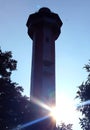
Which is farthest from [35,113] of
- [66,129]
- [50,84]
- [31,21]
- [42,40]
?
[66,129]

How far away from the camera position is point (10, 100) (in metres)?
30.6

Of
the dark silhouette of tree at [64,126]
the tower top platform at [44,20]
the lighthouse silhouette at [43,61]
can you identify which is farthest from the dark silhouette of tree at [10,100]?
the dark silhouette of tree at [64,126]

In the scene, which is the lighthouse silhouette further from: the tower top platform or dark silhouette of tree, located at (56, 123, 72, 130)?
dark silhouette of tree, located at (56, 123, 72, 130)

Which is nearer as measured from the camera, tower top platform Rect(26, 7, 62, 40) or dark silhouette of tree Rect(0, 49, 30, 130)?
dark silhouette of tree Rect(0, 49, 30, 130)

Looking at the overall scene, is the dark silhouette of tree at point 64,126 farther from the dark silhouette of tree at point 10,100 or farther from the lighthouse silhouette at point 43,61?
the dark silhouette of tree at point 10,100

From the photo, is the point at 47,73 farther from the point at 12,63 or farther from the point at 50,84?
the point at 12,63

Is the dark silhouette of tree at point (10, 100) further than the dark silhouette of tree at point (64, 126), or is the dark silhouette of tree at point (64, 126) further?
the dark silhouette of tree at point (64, 126)

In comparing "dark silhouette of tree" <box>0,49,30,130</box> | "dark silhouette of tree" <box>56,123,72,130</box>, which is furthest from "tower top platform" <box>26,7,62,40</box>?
"dark silhouette of tree" <box>56,123,72,130</box>

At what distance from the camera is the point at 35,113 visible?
109ft

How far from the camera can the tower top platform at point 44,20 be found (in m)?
41.2

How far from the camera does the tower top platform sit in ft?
135

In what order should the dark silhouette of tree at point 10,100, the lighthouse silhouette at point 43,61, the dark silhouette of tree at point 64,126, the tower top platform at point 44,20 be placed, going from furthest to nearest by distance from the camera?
1. the dark silhouette of tree at point 64,126
2. the tower top platform at point 44,20
3. the lighthouse silhouette at point 43,61
4. the dark silhouette of tree at point 10,100

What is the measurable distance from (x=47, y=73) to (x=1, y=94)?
27.9 ft

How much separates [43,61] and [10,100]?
9.12m
